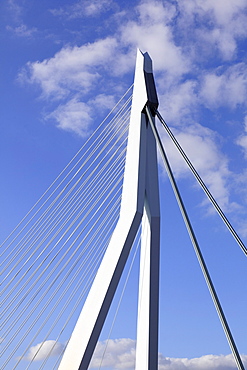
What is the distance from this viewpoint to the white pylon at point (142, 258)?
886 cm

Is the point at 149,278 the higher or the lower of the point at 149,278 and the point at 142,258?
the lower

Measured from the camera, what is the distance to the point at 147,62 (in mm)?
11477

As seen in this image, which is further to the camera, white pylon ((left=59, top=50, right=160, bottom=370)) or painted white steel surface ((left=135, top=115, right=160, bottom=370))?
Result: painted white steel surface ((left=135, top=115, right=160, bottom=370))

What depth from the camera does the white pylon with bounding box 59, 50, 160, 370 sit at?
29.1 ft

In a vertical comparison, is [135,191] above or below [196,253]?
above

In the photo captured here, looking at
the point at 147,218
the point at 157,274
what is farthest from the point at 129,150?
the point at 157,274

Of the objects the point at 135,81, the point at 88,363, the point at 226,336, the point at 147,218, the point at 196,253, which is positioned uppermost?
the point at 135,81

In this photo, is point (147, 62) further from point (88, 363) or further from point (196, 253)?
point (88, 363)

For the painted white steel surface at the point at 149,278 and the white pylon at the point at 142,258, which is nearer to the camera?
the white pylon at the point at 142,258

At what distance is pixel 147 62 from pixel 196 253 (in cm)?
462

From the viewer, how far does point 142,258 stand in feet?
32.5

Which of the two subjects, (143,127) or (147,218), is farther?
(143,127)

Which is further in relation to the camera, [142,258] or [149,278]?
[142,258]

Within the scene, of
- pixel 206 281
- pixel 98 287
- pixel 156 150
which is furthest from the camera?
pixel 156 150
